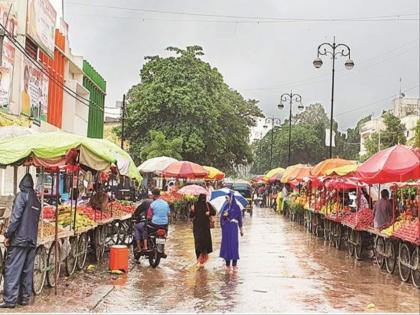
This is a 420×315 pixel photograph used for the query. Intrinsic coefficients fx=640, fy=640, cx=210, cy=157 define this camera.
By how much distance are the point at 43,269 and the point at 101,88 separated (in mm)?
44173

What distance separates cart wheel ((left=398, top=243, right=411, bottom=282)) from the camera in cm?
1361

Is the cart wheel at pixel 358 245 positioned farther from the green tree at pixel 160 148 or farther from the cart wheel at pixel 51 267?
the green tree at pixel 160 148

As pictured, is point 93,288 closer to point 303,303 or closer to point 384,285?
point 303,303

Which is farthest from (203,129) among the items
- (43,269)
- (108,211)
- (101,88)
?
(43,269)

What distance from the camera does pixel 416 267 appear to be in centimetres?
1283

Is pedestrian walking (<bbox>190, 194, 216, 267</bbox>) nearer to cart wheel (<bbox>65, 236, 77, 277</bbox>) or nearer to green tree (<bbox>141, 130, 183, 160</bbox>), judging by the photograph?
cart wheel (<bbox>65, 236, 77, 277</bbox>)

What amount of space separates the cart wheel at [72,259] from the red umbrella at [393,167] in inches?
261

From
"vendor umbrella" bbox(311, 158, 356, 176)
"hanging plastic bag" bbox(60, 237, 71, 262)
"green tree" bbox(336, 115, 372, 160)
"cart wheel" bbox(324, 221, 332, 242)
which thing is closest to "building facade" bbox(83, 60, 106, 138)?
"cart wheel" bbox(324, 221, 332, 242)

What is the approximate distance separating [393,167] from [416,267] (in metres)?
2.17

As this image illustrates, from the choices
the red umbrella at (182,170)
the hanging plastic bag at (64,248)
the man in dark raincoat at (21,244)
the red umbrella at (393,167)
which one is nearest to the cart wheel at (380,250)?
the red umbrella at (393,167)

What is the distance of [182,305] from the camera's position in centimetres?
1051

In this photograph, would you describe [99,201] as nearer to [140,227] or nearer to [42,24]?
[140,227]

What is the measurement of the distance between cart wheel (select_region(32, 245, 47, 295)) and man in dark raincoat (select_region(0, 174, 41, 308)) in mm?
571

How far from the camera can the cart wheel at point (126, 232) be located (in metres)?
19.3
